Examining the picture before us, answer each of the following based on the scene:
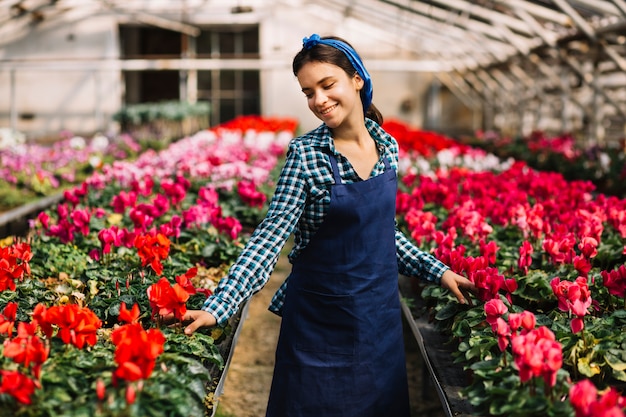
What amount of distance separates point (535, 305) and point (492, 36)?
9717 mm

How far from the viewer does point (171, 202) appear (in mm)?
4613

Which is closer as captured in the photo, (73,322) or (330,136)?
(73,322)

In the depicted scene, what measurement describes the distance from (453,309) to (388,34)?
16754 millimetres

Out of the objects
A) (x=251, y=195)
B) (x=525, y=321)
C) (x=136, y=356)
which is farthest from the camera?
(x=251, y=195)

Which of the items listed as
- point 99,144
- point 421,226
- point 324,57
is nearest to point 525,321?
point 324,57

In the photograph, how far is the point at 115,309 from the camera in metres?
2.39

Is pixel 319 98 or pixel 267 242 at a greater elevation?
pixel 319 98

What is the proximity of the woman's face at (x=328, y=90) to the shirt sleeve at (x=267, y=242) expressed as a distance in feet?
0.42

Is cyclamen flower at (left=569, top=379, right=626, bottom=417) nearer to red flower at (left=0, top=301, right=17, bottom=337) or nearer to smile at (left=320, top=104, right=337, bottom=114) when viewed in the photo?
smile at (left=320, top=104, right=337, bottom=114)

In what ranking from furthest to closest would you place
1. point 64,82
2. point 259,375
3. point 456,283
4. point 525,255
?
point 64,82
point 259,375
point 525,255
point 456,283

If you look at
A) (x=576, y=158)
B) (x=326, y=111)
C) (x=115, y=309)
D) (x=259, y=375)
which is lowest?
(x=259, y=375)

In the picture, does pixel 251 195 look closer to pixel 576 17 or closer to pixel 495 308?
pixel 495 308

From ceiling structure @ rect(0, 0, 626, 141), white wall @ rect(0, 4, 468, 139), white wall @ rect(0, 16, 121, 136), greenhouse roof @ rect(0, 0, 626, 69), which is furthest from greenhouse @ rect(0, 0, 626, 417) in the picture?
white wall @ rect(0, 16, 121, 136)

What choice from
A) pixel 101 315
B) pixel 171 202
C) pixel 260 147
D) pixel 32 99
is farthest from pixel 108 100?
pixel 101 315
